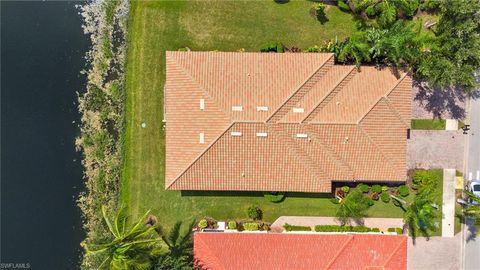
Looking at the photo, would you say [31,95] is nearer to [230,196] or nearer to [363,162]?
[230,196]

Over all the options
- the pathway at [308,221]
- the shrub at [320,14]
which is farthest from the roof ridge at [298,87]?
the pathway at [308,221]

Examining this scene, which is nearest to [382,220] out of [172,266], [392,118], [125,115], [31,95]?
[392,118]

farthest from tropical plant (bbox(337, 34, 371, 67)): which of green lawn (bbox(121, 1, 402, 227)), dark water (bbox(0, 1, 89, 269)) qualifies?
dark water (bbox(0, 1, 89, 269))

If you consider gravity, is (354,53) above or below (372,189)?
above

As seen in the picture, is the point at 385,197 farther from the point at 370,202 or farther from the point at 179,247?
the point at 179,247

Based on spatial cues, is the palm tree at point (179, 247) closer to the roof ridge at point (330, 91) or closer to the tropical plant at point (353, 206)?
the tropical plant at point (353, 206)

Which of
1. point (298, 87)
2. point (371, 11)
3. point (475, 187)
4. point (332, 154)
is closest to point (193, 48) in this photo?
point (298, 87)

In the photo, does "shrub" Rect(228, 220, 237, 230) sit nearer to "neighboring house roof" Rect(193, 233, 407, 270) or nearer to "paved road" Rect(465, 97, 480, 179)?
"neighboring house roof" Rect(193, 233, 407, 270)
